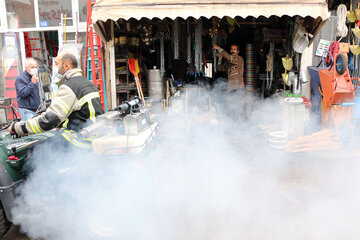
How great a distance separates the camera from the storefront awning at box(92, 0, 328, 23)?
5.16 meters

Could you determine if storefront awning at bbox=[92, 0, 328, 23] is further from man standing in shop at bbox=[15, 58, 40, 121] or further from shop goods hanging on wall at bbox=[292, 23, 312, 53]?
man standing in shop at bbox=[15, 58, 40, 121]

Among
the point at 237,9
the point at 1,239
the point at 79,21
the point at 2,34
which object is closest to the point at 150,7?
the point at 237,9

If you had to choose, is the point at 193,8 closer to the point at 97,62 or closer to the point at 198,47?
the point at 198,47

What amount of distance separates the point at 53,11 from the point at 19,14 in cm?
88

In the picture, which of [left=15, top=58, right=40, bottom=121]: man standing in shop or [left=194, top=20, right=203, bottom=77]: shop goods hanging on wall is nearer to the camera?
[left=15, top=58, right=40, bottom=121]: man standing in shop

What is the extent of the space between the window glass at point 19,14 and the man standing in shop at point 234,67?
4.34 m

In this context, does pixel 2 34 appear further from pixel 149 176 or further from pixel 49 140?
pixel 149 176

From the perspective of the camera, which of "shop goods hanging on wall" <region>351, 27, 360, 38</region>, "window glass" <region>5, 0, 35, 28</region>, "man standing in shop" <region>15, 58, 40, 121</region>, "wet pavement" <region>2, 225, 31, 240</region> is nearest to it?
"wet pavement" <region>2, 225, 31, 240</region>

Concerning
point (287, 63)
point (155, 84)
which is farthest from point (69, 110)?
point (287, 63)

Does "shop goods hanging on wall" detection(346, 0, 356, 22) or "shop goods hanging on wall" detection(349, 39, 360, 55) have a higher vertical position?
"shop goods hanging on wall" detection(346, 0, 356, 22)

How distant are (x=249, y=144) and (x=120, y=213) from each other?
11.6 ft

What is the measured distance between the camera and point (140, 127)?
3268 mm

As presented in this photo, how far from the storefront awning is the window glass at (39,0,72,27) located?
2.38 m

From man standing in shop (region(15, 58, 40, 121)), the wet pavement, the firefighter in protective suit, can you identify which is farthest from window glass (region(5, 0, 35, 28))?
the wet pavement
